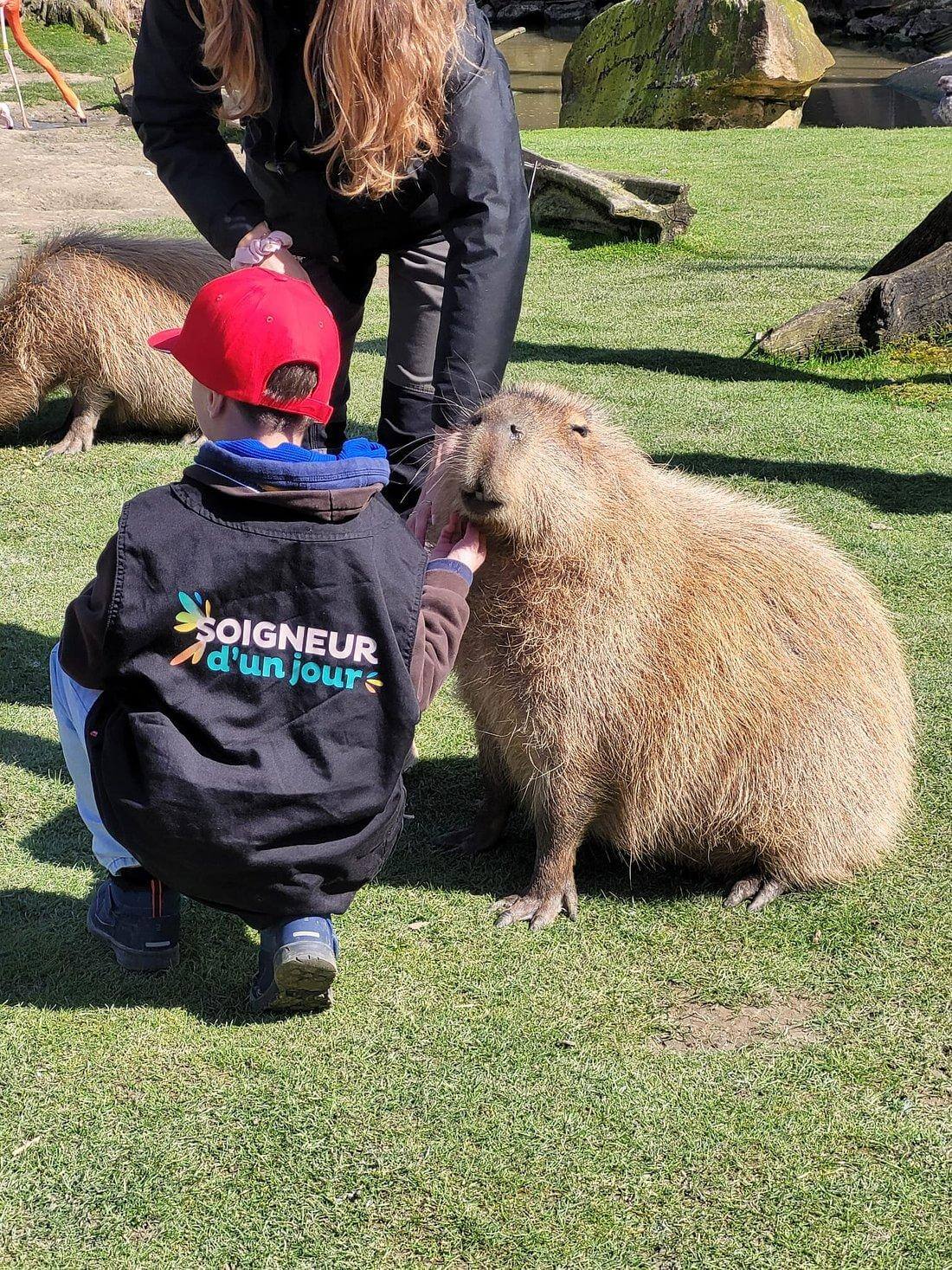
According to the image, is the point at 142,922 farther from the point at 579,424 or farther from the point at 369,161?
the point at 369,161

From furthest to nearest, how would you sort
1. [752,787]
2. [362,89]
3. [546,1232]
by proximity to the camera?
[752,787], [362,89], [546,1232]

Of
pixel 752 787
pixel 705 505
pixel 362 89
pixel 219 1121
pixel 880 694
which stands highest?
pixel 362 89

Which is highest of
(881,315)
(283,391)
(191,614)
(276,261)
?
(276,261)

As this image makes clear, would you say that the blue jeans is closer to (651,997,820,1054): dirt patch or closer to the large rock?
(651,997,820,1054): dirt patch

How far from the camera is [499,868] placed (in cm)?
307

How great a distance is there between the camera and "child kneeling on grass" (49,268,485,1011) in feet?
7.03

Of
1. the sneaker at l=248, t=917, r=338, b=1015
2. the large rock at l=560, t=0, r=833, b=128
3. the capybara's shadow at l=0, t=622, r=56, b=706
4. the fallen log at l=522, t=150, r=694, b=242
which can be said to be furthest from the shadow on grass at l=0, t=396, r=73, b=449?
the large rock at l=560, t=0, r=833, b=128

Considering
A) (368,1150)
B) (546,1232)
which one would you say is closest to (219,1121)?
(368,1150)

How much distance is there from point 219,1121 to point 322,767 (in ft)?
2.19

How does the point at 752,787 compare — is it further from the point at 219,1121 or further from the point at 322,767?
the point at 219,1121

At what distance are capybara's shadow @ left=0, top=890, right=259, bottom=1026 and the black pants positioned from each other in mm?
1188

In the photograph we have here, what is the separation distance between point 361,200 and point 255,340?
0.78 m

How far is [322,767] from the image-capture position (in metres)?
2.25

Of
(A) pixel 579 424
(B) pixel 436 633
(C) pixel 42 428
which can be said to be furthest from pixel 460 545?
(C) pixel 42 428
